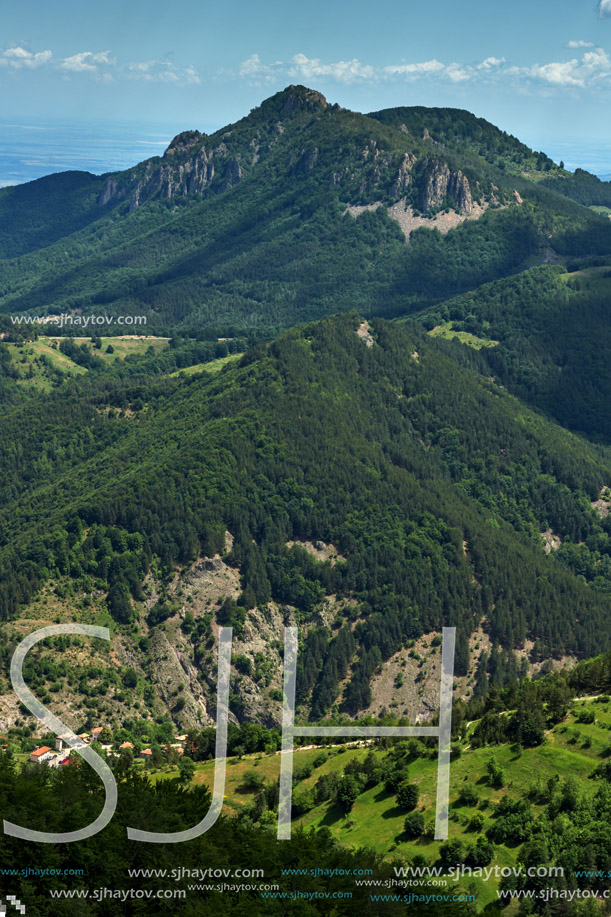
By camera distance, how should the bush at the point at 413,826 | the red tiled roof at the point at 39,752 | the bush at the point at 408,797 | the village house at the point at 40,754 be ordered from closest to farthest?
the bush at the point at 413,826 < the bush at the point at 408,797 < the village house at the point at 40,754 < the red tiled roof at the point at 39,752

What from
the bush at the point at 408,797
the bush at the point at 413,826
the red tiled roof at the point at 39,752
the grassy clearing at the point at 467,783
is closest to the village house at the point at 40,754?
the red tiled roof at the point at 39,752

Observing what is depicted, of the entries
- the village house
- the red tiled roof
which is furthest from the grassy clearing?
the red tiled roof

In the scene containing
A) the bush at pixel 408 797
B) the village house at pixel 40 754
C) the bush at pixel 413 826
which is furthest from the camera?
the village house at pixel 40 754

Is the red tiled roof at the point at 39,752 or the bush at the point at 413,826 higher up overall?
the bush at the point at 413,826

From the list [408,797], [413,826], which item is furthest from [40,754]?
[413,826]

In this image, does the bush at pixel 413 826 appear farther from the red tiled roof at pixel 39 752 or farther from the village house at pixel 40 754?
the red tiled roof at pixel 39 752

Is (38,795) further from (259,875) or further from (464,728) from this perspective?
(464,728)

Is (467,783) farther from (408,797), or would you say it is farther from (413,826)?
(413,826)

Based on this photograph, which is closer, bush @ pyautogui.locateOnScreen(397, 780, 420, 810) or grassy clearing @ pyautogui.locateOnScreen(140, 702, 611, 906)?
grassy clearing @ pyautogui.locateOnScreen(140, 702, 611, 906)

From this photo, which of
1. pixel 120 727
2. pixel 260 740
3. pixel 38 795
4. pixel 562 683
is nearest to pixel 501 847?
pixel 562 683

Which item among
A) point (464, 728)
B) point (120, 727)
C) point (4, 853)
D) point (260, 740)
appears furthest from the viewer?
point (120, 727)

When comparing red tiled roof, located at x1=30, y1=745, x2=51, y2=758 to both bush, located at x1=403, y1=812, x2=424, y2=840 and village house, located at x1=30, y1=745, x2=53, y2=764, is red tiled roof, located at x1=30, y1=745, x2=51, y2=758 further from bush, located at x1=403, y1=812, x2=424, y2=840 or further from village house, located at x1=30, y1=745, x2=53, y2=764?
bush, located at x1=403, y1=812, x2=424, y2=840
